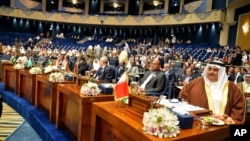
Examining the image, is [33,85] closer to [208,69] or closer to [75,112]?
[75,112]

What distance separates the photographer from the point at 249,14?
13.6 m

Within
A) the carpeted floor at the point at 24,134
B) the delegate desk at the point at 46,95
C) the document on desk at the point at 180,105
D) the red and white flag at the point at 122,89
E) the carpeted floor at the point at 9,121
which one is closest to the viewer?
the document on desk at the point at 180,105

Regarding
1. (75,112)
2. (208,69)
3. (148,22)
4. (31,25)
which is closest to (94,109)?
(75,112)

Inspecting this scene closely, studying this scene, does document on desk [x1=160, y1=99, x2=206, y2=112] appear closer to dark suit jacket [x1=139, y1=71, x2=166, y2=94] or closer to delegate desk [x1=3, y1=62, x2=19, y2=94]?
dark suit jacket [x1=139, y1=71, x2=166, y2=94]

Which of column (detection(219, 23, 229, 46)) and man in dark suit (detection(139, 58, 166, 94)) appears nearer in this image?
man in dark suit (detection(139, 58, 166, 94))

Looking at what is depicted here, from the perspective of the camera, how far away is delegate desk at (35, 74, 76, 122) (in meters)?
3.73

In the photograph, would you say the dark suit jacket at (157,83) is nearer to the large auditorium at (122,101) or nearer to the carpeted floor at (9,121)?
the large auditorium at (122,101)

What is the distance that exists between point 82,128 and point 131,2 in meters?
24.2

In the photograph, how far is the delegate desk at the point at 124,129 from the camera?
1.52m

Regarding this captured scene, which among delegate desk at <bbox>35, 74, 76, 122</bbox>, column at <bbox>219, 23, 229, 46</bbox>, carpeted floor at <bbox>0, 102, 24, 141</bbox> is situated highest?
column at <bbox>219, 23, 229, 46</bbox>

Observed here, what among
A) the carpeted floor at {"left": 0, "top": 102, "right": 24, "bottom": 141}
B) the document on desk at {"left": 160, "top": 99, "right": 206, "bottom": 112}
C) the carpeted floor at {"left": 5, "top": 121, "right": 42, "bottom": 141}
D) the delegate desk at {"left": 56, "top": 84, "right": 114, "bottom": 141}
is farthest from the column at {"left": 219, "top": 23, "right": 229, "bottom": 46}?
the document on desk at {"left": 160, "top": 99, "right": 206, "bottom": 112}

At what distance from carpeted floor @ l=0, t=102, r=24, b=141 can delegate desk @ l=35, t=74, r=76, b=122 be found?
0.44 metres

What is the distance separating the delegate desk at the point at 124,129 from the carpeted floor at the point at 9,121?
6.08 ft

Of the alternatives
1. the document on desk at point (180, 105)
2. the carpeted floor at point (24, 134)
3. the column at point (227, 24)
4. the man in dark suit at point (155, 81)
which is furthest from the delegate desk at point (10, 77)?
the column at point (227, 24)
